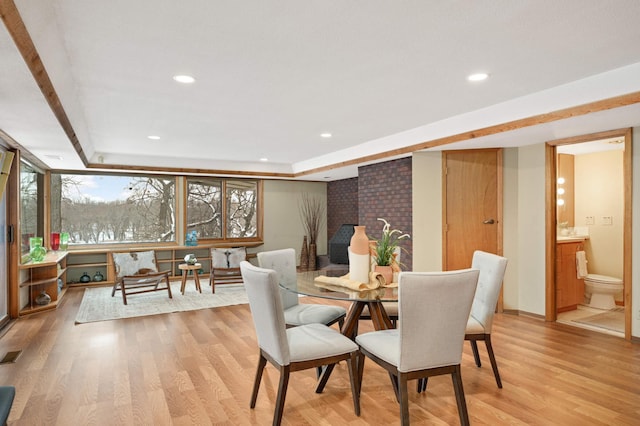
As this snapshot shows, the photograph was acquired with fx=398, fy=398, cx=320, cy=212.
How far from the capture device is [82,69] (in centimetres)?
282

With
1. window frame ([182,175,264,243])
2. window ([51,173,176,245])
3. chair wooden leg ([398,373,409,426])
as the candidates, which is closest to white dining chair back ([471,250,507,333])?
chair wooden leg ([398,373,409,426])

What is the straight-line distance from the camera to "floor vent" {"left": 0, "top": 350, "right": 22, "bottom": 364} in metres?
3.34

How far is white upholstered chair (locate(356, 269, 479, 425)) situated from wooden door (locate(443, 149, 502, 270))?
2.94 m

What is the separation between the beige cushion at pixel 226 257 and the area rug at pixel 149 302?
1.25 feet

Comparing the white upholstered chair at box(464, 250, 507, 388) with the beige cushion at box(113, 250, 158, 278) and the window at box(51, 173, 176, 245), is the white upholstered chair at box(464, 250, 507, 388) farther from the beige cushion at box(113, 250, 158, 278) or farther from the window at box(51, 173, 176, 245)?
the window at box(51, 173, 176, 245)

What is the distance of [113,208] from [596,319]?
25.1 ft

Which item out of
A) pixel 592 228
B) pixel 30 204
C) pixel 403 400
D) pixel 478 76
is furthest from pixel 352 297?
pixel 30 204

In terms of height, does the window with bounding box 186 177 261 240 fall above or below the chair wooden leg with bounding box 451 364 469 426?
above

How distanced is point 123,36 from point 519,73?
2.69 m

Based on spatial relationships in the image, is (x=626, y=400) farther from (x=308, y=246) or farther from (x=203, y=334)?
(x=308, y=246)

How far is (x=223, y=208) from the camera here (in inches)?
320

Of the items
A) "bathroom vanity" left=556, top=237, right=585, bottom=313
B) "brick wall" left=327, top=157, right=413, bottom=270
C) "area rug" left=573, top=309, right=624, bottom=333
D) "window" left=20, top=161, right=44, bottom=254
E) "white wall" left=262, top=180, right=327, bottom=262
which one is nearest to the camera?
"area rug" left=573, top=309, right=624, bottom=333

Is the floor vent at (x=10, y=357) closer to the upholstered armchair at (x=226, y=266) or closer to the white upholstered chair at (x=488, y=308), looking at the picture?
the upholstered armchair at (x=226, y=266)

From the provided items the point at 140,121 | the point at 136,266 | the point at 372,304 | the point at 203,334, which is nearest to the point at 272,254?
the point at 372,304
